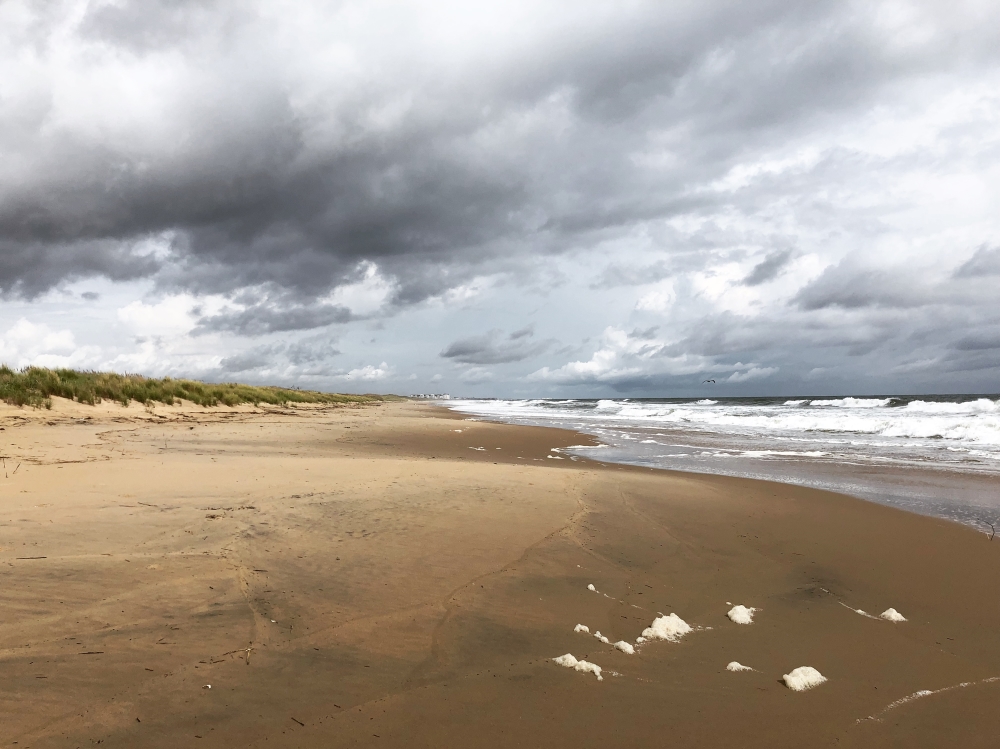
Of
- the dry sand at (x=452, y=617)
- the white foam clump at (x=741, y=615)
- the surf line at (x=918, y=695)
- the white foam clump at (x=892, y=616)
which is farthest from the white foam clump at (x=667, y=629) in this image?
the white foam clump at (x=892, y=616)

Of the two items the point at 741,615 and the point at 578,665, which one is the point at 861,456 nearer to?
the point at 741,615

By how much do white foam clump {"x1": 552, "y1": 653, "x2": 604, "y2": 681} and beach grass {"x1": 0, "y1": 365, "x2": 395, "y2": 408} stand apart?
17274mm

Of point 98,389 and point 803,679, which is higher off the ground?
point 98,389

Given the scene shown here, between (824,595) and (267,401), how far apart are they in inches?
1178

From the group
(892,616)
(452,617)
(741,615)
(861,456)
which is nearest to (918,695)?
(741,615)

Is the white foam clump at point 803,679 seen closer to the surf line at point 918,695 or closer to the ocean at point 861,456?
the surf line at point 918,695

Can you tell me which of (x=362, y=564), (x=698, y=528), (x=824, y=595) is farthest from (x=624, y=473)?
(x=362, y=564)

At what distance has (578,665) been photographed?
3.14 metres

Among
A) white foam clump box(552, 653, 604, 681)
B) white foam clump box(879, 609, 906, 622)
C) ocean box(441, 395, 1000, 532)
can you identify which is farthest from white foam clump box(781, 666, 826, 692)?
ocean box(441, 395, 1000, 532)

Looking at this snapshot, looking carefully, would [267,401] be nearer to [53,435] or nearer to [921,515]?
[53,435]

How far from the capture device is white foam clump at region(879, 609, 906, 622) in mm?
4016

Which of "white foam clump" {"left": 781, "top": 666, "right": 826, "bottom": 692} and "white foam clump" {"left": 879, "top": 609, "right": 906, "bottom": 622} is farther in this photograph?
"white foam clump" {"left": 879, "top": 609, "right": 906, "bottom": 622}

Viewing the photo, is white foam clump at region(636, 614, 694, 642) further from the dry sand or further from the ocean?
the ocean

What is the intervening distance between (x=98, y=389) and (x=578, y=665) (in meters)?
20.2
